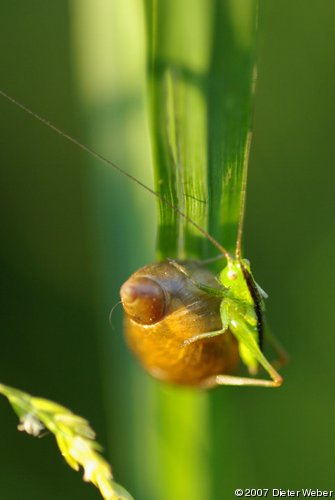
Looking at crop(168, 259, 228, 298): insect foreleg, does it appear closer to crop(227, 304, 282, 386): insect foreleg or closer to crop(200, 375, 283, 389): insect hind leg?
crop(227, 304, 282, 386): insect foreleg

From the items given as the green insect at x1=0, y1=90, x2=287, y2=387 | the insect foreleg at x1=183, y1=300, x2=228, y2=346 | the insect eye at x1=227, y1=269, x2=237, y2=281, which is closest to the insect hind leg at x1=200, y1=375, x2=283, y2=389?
the green insect at x1=0, y1=90, x2=287, y2=387

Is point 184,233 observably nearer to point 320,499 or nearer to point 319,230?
point 319,230

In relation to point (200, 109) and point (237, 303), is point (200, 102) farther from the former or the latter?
point (237, 303)

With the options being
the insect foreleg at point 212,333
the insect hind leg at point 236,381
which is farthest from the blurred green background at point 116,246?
the insect foreleg at point 212,333

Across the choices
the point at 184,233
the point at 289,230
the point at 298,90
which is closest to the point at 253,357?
the point at 184,233

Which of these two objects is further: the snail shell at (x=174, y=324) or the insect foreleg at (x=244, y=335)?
the insect foreleg at (x=244, y=335)

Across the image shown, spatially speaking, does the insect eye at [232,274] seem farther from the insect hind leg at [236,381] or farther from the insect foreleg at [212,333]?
the insect hind leg at [236,381]

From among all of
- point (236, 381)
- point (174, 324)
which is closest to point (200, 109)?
point (174, 324)
